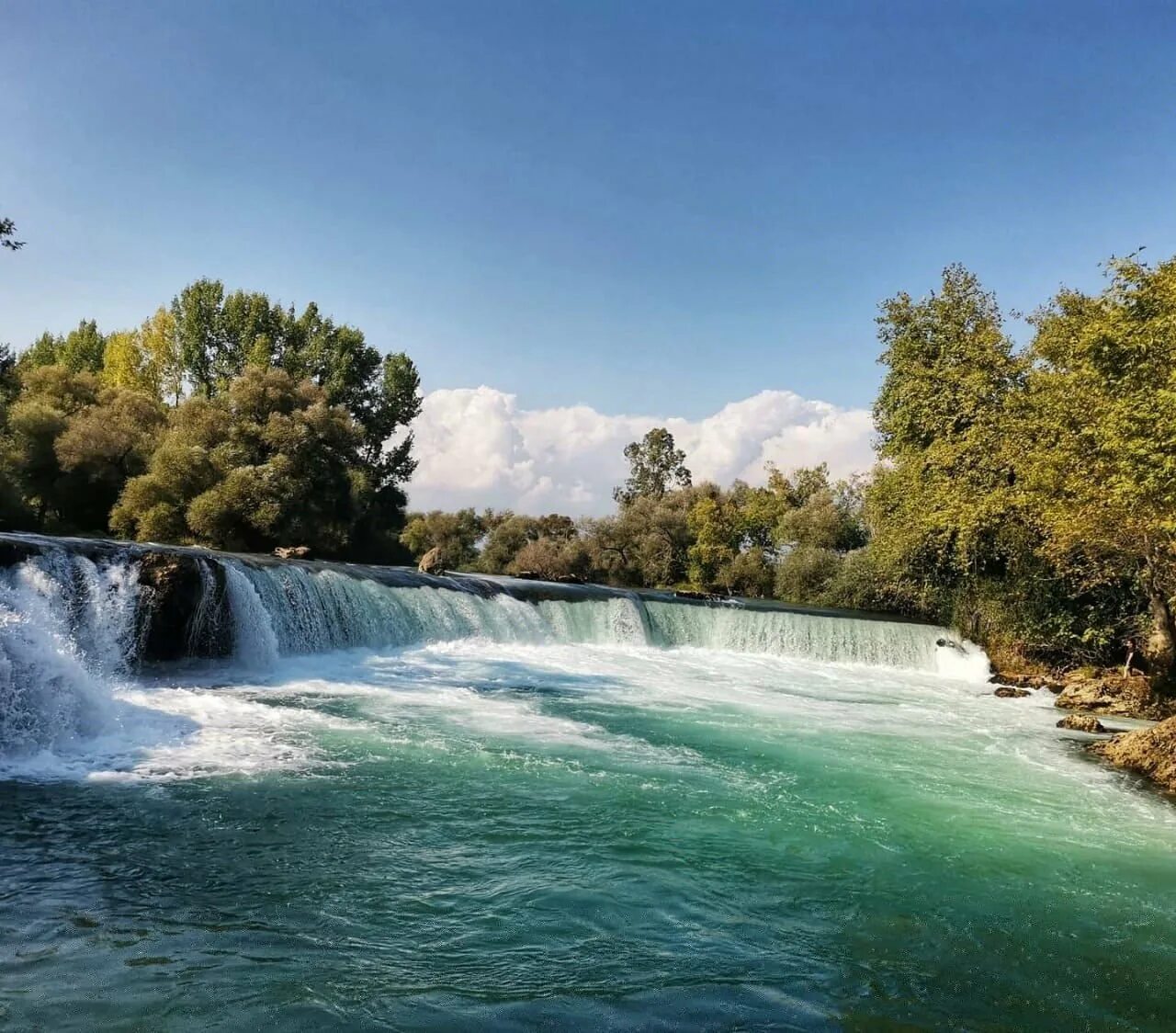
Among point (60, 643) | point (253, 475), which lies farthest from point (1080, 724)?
point (253, 475)

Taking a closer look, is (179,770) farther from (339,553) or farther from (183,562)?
(339,553)

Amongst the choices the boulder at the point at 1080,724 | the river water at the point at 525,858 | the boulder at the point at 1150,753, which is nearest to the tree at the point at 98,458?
the river water at the point at 525,858

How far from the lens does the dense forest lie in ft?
50.7

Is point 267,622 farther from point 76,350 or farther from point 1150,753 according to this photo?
point 76,350

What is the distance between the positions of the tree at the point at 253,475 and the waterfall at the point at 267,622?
11.1 m

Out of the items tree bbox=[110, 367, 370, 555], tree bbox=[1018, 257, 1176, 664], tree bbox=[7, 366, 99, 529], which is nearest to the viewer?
tree bbox=[1018, 257, 1176, 664]

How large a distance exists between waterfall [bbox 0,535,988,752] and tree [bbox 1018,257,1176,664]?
21.0 ft

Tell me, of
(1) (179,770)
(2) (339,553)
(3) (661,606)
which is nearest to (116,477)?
(2) (339,553)

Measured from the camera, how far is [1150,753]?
36.1 feet

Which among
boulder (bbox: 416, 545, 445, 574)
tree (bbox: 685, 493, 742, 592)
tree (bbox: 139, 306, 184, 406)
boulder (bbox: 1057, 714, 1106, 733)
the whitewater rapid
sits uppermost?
tree (bbox: 139, 306, 184, 406)

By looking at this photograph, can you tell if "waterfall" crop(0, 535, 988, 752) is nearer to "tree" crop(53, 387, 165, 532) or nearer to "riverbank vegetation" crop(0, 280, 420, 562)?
"riverbank vegetation" crop(0, 280, 420, 562)

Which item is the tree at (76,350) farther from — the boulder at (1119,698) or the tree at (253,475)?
the boulder at (1119,698)

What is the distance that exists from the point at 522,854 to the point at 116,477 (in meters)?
30.3

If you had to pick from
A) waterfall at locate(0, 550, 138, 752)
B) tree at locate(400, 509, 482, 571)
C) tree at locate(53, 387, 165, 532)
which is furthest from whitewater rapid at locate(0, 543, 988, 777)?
tree at locate(400, 509, 482, 571)
